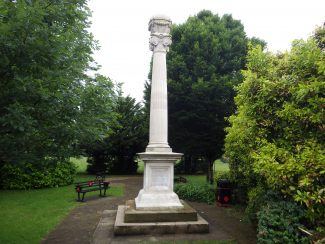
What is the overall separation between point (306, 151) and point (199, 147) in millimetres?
13907

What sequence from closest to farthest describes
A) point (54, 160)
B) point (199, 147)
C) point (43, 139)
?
point (43, 139) → point (54, 160) → point (199, 147)

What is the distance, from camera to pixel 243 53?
1892 cm

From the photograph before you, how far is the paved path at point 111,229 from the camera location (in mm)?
7293

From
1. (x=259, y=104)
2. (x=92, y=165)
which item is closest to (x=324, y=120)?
(x=259, y=104)

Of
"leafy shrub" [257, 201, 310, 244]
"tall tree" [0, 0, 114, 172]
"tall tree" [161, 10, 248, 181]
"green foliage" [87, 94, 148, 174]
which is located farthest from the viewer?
"green foliage" [87, 94, 148, 174]

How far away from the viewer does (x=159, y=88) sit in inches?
382

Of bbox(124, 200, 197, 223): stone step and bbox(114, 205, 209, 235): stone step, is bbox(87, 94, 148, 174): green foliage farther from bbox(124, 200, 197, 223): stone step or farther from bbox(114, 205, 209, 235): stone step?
bbox(114, 205, 209, 235): stone step

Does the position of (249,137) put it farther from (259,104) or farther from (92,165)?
(92,165)

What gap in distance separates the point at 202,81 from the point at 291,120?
1151cm

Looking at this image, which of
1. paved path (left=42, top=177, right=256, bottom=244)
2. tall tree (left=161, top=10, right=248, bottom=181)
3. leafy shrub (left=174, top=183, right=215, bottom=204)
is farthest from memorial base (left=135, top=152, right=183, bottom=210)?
tall tree (left=161, top=10, right=248, bottom=181)

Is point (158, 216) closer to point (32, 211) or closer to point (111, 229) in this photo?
point (111, 229)

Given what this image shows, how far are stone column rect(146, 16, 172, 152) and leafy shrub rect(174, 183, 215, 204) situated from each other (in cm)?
507

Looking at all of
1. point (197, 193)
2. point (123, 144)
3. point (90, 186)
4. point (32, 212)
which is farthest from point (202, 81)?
point (123, 144)

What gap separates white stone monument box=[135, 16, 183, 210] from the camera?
28.6 feet
